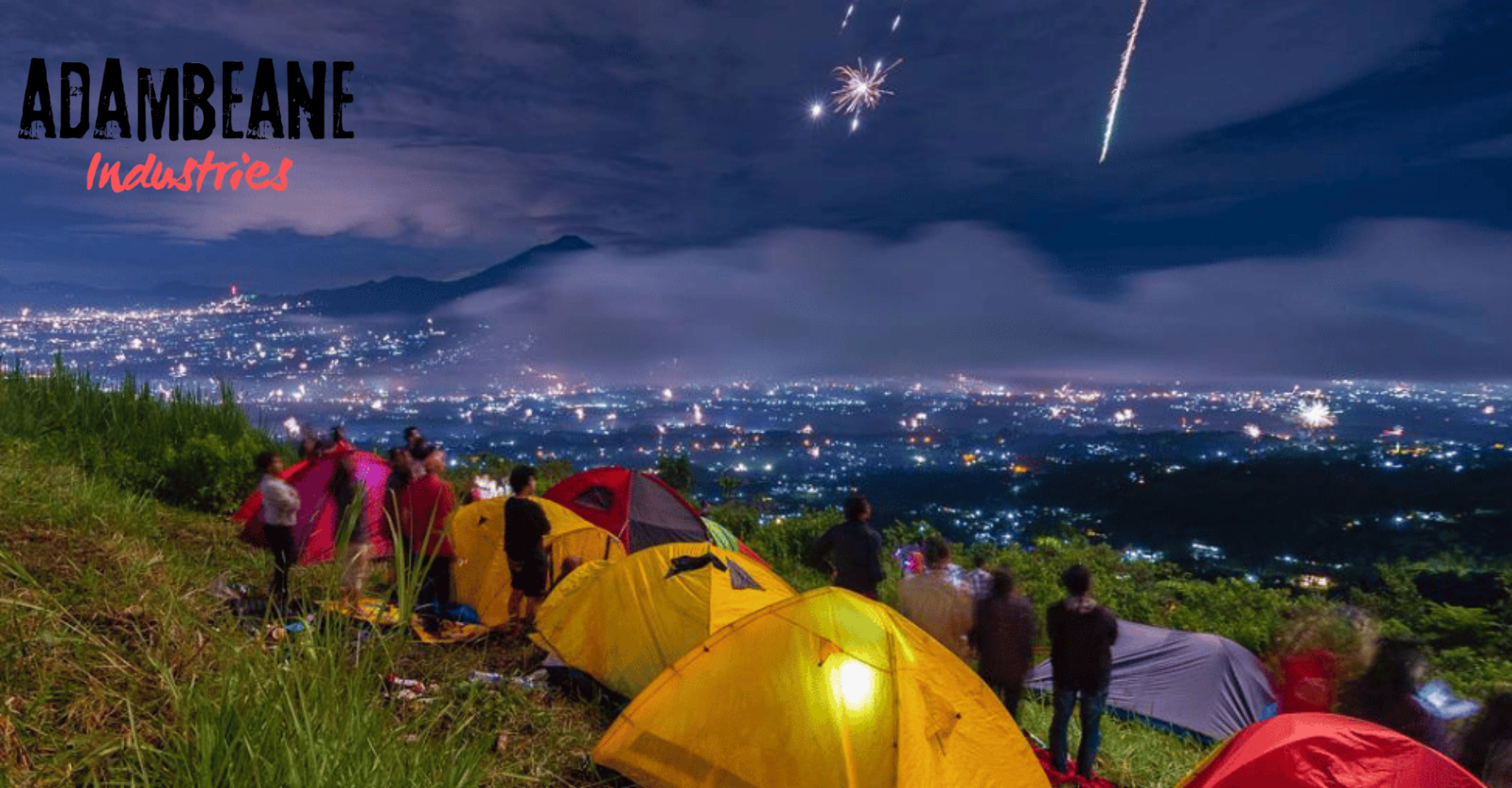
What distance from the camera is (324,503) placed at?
344 inches

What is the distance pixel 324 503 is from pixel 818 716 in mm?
6484

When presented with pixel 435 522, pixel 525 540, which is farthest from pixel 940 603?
pixel 435 522

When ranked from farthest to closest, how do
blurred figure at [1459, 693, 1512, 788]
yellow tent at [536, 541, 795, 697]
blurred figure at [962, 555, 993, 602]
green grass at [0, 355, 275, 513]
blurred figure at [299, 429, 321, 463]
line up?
blurred figure at [299, 429, 321, 463] → green grass at [0, 355, 275, 513] → blurred figure at [962, 555, 993, 602] → yellow tent at [536, 541, 795, 697] → blurred figure at [1459, 693, 1512, 788]

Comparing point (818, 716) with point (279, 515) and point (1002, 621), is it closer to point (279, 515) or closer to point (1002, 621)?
point (1002, 621)

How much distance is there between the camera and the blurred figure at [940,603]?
6.99m

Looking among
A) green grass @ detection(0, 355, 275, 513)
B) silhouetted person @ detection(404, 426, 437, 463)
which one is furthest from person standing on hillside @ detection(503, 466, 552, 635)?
green grass @ detection(0, 355, 275, 513)

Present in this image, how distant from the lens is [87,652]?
2.67 metres

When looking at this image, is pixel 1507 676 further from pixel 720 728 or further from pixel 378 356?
pixel 378 356

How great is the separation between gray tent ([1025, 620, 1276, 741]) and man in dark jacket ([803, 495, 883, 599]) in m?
3.82

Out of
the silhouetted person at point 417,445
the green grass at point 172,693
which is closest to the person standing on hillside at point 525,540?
the silhouetted person at point 417,445

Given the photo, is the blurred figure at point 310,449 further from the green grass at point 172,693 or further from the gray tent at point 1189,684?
the gray tent at point 1189,684

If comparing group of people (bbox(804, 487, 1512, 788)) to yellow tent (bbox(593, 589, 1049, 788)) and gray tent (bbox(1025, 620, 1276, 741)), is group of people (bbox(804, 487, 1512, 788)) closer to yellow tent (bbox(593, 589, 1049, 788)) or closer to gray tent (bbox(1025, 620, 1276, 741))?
yellow tent (bbox(593, 589, 1049, 788))

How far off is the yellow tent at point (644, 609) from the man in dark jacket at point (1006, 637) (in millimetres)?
1799

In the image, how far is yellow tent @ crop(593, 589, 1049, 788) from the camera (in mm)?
4918
